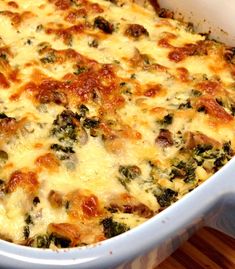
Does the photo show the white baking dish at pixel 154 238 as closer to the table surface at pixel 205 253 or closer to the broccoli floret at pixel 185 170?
the broccoli floret at pixel 185 170

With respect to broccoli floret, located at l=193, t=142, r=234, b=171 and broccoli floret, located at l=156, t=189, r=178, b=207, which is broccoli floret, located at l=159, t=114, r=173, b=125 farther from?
broccoli floret, located at l=156, t=189, r=178, b=207

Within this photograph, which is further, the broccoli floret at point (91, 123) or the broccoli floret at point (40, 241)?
the broccoli floret at point (91, 123)

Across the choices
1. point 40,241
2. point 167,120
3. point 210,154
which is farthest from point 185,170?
point 40,241

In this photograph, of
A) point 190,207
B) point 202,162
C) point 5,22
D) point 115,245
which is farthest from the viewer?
point 5,22

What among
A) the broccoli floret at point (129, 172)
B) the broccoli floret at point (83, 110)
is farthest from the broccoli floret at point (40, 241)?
the broccoli floret at point (83, 110)

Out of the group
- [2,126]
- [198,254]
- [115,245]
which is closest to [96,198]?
[115,245]

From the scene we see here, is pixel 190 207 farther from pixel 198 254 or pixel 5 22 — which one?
pixel 5 22
